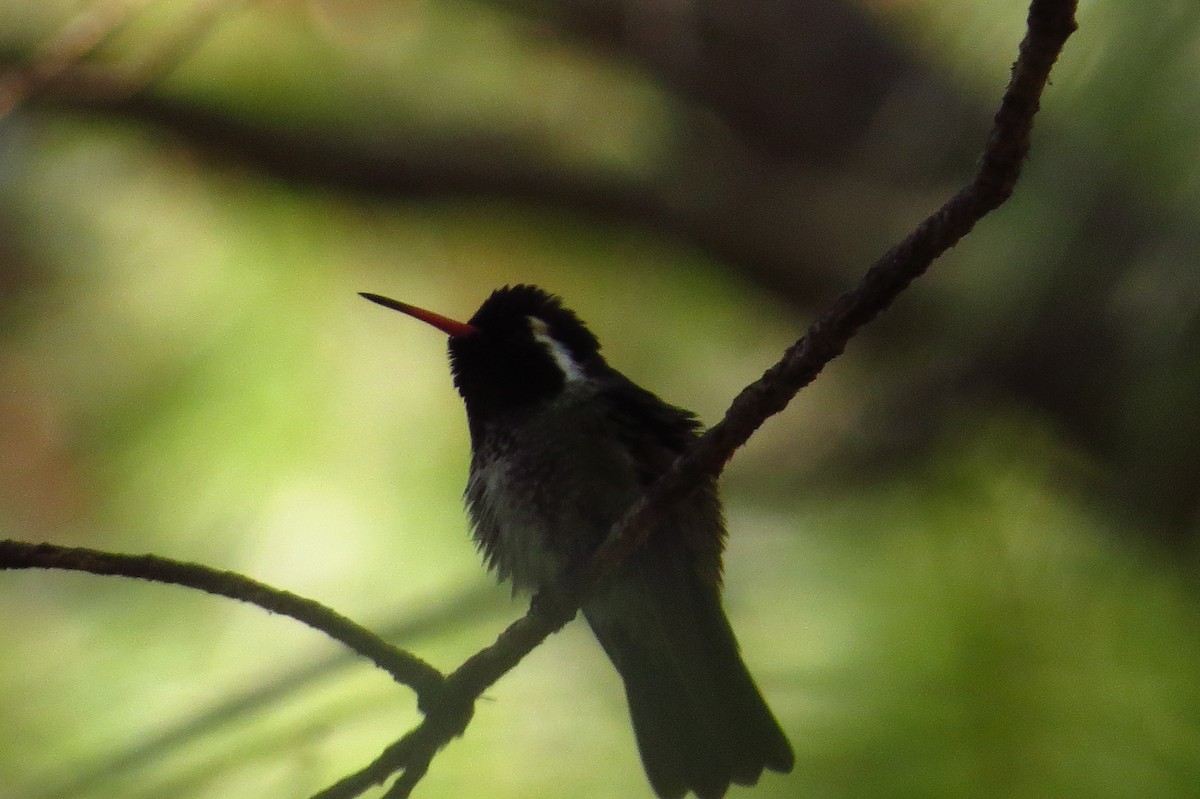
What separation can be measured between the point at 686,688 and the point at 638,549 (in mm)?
308

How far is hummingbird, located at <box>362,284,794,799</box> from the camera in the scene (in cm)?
224

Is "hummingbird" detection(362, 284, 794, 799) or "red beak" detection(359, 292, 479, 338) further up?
"red beak" detection(359, 292, 479, 338)

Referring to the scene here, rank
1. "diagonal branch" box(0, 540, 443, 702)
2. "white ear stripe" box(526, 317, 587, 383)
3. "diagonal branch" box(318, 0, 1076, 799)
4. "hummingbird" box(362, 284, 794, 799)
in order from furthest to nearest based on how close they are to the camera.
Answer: "white ear stripe" box(526, 317, 587, 383), "hummingbird" box(362, 284, 794, 799), "diagonal branch" box(0, 540, 443, 702), "diagonal branch" box(318, 0, 1076, 799)

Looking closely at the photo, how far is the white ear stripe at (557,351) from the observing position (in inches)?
97.6

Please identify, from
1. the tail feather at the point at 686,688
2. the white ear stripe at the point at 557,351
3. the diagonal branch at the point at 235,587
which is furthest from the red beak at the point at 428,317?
the diagonal branch at the point at 235,587

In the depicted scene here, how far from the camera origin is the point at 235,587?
5.20 feet

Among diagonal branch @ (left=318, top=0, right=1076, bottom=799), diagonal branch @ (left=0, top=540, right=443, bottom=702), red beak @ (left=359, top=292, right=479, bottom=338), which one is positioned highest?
red beak @ (left=359, top=292, right=479, bottom=338)

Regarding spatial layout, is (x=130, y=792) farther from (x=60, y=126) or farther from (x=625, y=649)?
(x=60, y=126)

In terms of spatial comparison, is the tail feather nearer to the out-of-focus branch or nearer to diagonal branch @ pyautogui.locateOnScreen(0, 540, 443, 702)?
the out-of-focus branch

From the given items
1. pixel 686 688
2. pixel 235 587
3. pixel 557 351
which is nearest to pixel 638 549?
pixel 686 688

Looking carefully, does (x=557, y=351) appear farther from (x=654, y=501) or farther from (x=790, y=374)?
(x=790, y=374)

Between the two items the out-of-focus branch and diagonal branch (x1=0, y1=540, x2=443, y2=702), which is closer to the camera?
the out-of-focus branch

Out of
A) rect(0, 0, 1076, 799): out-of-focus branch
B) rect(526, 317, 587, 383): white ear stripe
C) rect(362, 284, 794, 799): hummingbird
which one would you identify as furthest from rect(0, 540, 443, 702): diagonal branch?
rect(526, 317, 587, 383): white ear stripe

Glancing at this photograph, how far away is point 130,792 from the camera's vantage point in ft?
7.48
